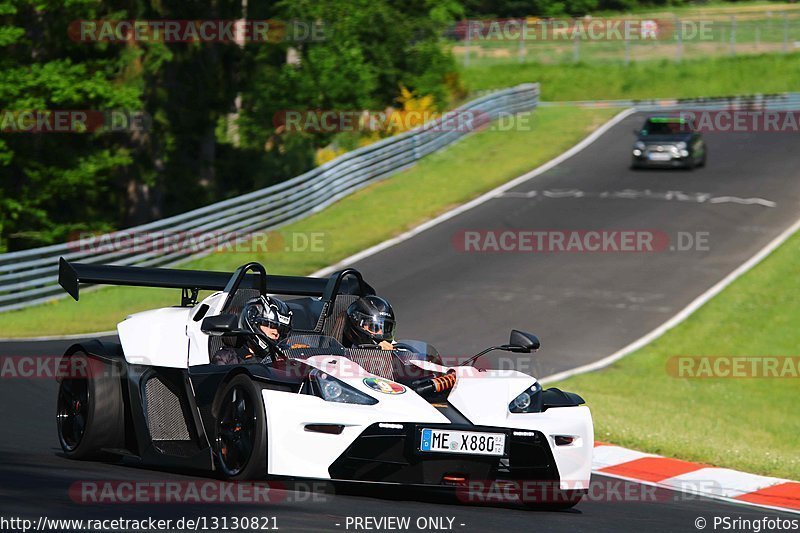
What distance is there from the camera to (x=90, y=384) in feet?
32.7

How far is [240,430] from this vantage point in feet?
28.3

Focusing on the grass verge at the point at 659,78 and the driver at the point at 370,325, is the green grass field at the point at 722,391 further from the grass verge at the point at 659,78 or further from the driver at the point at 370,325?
the grass verge at the point at 659,78

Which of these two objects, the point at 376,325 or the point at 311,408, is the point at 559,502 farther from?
the point at 311,408

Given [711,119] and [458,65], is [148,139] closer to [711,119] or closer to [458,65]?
[711,119]

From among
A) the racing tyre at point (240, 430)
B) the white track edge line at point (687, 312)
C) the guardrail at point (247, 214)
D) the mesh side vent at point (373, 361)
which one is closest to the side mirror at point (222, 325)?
the racing tyre at point (240, 430)

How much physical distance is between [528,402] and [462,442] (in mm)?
769

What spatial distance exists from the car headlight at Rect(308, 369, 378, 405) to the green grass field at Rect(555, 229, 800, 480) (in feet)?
17.9

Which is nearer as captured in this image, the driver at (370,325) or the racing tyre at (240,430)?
the racing tyre at (240,430)

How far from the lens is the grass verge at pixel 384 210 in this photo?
23.9 metres

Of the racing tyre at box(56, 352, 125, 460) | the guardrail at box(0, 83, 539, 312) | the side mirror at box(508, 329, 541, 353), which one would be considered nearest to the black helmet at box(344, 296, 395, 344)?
the side mirror at box(508, 329, 541, 353)

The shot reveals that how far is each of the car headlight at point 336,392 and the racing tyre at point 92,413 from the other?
2.09 meters

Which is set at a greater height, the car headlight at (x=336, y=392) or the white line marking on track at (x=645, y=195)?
the car headlight at (x=336, y=392)

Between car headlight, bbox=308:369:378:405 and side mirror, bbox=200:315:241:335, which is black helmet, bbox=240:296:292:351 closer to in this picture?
side mirror, bbox=200:315:241:335

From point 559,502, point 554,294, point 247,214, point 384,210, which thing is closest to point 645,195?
point 384,210
